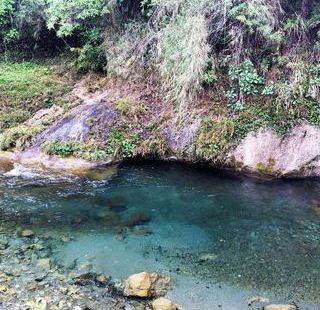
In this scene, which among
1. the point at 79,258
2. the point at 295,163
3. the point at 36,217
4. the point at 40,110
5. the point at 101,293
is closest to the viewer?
the point at 101,293

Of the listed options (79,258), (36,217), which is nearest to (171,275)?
(79,258)

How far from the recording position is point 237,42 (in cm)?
744

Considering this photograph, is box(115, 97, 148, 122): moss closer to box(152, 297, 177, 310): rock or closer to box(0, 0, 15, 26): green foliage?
box(0, 0, 15, 26): green foliage

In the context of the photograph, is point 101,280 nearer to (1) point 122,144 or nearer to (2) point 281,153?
(1) point 122,144

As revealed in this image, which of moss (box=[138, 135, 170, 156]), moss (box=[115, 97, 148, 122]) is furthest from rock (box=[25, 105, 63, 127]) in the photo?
moss (box=[138, 135, 170, 156])

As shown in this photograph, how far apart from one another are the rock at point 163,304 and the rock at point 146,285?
13 centimetres

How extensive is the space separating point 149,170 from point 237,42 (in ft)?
9.03

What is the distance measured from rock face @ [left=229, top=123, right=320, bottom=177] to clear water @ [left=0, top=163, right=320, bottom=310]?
0.80 feet

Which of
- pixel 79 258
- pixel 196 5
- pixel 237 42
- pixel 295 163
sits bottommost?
pixel 79 258

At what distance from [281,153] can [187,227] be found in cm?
231

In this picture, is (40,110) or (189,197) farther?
(40,110)

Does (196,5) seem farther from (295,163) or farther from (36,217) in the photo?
(36,217)

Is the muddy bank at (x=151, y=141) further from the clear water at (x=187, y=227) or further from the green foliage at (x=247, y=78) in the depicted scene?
the green foliage at (x=247, y=78)

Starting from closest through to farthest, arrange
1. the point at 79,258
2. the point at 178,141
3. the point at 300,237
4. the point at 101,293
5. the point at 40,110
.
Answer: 1. the point at 101,293
2. the point at 79,258
3. the point at 300,237
4. the point at 178,141
5. the point at 40,110
